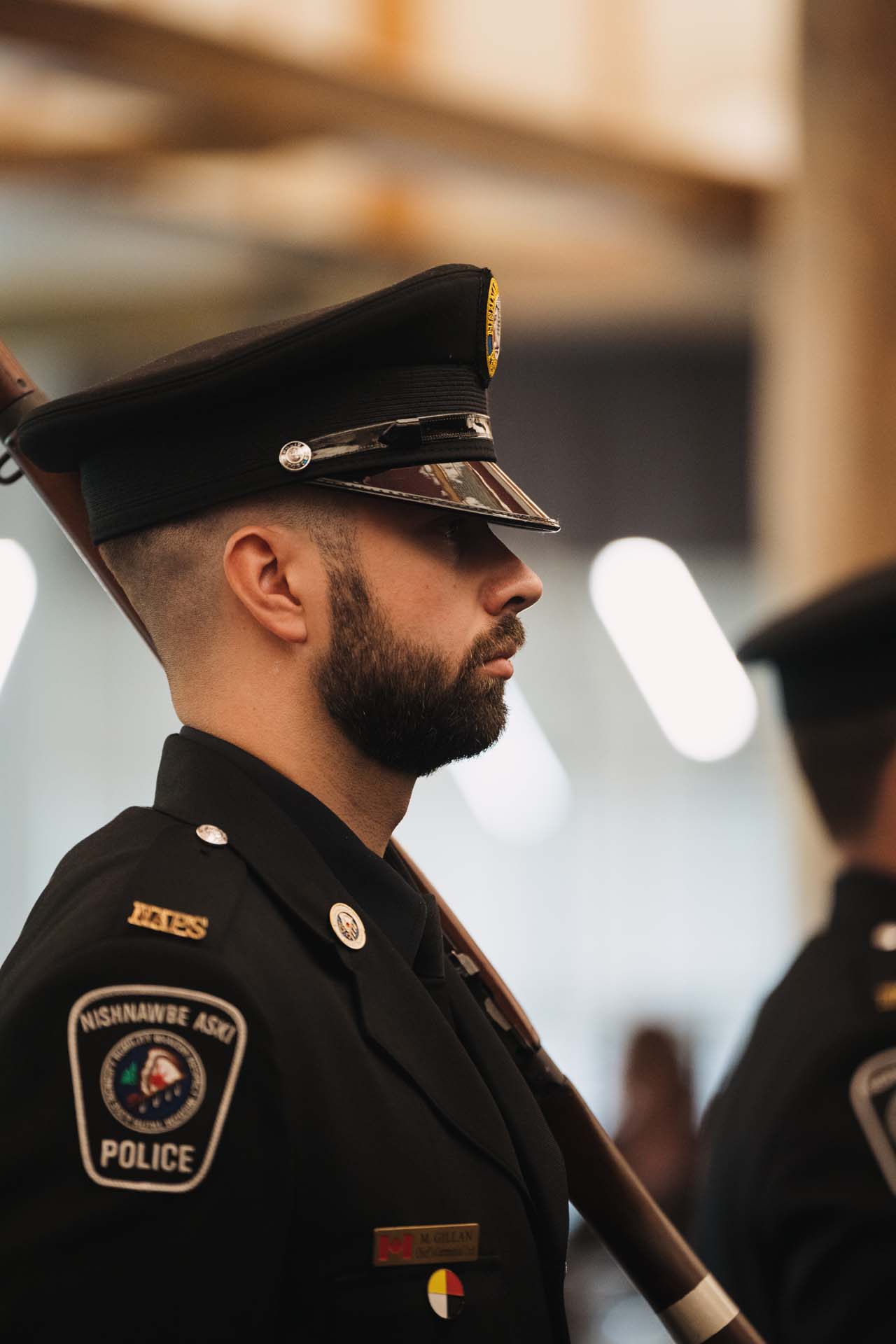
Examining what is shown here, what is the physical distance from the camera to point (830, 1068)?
1.53m

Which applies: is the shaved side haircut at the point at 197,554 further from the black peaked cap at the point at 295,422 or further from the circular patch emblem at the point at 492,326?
the circular patch emblem at the point at 492,326

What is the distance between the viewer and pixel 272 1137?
941mm

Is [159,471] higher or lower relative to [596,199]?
Answer: lower

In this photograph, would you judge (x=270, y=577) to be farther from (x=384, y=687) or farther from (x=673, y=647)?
(x=673, y=647)

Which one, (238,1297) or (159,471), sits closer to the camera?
(238,1297)

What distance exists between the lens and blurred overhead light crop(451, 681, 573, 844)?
20.6ft

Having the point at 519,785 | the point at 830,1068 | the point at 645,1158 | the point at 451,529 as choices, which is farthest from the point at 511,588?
the point at 519,785

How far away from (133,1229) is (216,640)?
0.42 meters

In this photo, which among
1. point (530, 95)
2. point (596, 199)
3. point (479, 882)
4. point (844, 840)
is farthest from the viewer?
point (479, 882)

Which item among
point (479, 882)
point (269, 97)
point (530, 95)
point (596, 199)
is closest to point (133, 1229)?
point (269, 97)

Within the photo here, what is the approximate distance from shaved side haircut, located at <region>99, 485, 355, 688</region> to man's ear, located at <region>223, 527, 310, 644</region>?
0.01 metres

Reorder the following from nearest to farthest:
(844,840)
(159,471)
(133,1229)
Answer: (133,1229), (159,471), (844,840)

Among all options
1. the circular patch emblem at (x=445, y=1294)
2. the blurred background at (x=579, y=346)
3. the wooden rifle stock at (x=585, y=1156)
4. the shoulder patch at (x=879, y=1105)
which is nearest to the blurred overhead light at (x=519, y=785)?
the blurred background at (x=579, y=346)

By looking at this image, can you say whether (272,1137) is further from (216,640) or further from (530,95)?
(530,95)
